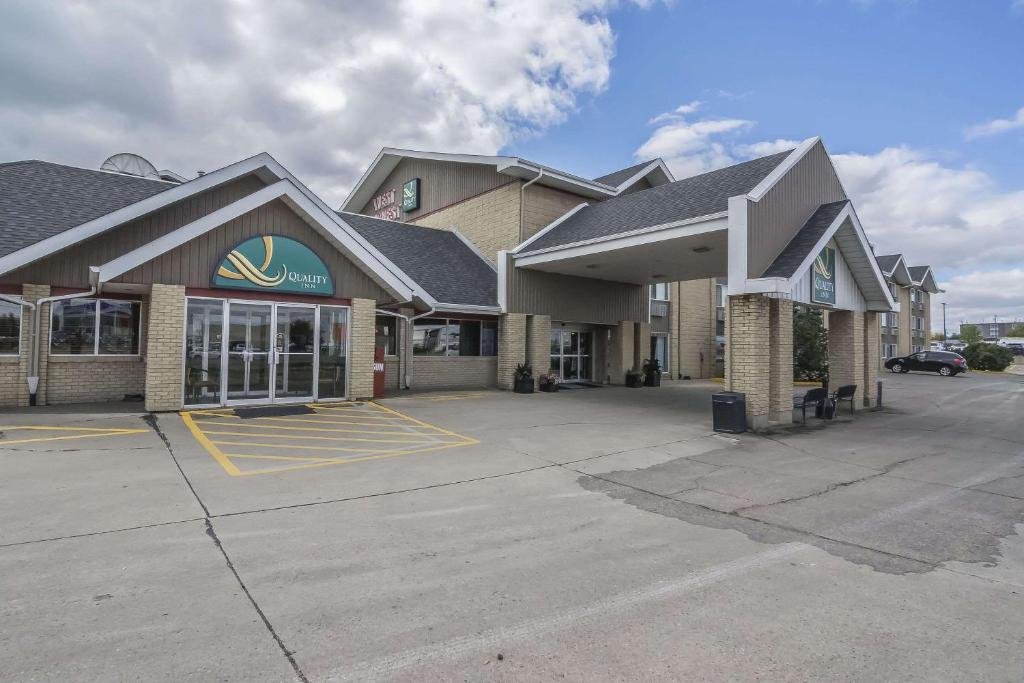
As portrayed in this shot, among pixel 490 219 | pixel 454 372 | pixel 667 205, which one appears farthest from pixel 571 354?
pixel 667 205

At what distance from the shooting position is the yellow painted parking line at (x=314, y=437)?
8.04 metres

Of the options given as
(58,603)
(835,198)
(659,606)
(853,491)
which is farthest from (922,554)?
(835,198)

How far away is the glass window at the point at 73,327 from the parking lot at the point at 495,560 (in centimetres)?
351

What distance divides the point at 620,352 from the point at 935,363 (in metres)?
26.0

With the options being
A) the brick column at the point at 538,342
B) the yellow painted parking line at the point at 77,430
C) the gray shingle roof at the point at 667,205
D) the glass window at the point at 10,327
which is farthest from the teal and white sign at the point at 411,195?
the yellow painted parking line at the point at 77,430

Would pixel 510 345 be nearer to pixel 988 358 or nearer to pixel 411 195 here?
pixel 411 195

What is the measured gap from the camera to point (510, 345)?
727 inches

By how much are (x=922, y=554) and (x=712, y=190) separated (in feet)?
35.8

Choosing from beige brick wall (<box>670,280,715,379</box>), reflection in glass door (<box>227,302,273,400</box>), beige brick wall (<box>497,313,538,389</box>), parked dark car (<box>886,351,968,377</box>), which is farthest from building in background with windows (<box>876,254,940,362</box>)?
reflection in glass door (<box>227,302,273,400</box>)

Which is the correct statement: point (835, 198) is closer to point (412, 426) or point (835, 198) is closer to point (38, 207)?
point (412, 426)

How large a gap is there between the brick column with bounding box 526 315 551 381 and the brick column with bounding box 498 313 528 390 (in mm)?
311

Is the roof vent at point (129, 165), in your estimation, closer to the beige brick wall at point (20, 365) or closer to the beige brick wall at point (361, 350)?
the beige brick wall at point (20, 365)

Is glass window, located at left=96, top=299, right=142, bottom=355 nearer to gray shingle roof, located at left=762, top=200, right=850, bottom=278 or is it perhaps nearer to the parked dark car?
gray shingle roof, located at left=762, top=200, right=850, bottom=278

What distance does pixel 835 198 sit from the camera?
14.7 meters
